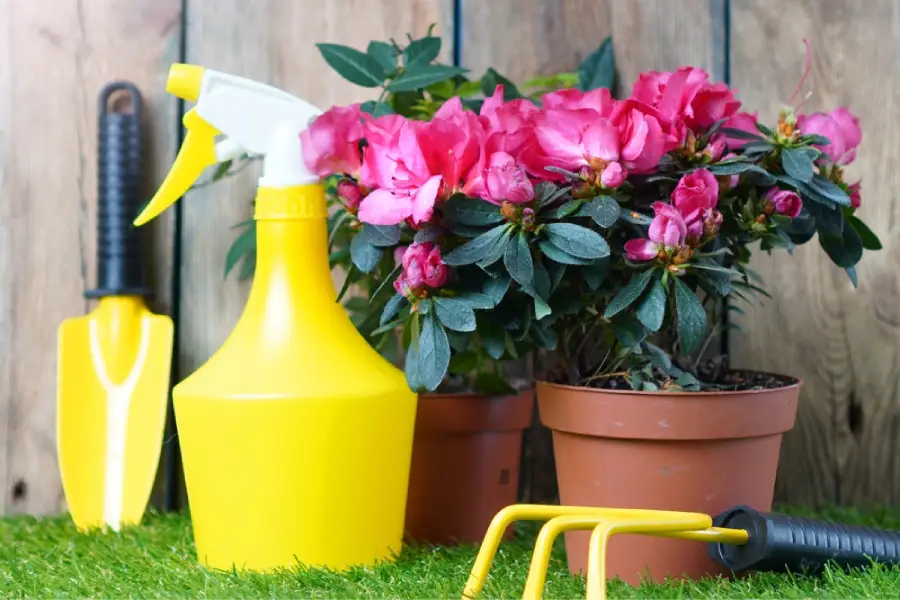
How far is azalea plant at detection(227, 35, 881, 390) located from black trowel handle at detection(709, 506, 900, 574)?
134 millimetres

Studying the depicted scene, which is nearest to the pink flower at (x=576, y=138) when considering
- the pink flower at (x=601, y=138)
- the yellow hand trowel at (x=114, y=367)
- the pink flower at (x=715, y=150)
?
the pink flower at (x=601, y=138)

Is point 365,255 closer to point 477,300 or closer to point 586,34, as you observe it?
point 477,300

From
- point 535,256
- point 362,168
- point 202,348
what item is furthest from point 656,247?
point 202,348

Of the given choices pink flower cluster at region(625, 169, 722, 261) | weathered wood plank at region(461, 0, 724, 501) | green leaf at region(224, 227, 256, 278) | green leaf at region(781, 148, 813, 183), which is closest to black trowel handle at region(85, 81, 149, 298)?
green leaf at region(224, 227, 256, 278)

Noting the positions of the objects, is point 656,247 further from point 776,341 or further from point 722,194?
point 776,341

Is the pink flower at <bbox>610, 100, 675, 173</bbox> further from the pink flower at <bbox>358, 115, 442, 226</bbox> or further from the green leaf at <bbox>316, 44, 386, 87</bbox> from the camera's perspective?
the green leaf at <bbox>316, 44, 386, 87</bbox>

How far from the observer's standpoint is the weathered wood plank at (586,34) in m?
1.18

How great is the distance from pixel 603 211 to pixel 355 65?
403mm

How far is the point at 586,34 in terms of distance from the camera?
119 cm

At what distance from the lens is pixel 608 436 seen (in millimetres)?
802

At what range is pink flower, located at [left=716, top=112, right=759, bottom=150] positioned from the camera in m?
0.83

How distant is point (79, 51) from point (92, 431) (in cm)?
49

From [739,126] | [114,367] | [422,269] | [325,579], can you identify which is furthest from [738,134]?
[114,367]

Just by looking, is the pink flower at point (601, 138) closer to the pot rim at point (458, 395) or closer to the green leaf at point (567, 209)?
the green leaf at point (567, 209)
